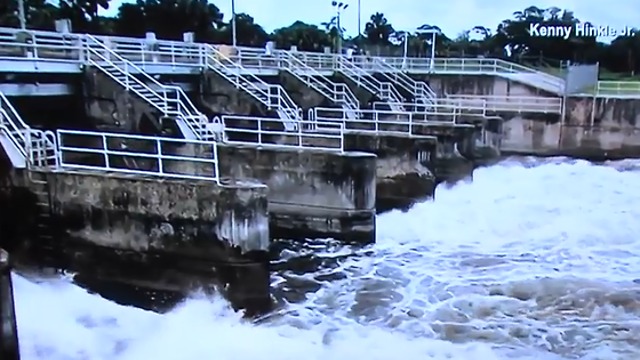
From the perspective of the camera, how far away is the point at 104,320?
24.8ft

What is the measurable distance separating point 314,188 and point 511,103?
50.5 feet

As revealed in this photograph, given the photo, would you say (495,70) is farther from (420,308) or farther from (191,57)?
(420,308)

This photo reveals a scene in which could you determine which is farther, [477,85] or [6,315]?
[477,85]

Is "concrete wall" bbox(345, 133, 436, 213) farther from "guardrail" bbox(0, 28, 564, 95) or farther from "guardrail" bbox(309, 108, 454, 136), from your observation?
"guardrail" bbox(0, 28, 564, 95)

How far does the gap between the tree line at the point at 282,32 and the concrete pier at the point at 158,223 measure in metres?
25.9

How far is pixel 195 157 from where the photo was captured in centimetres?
1100

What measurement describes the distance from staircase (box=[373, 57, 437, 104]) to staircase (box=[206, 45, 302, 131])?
24.7 ft

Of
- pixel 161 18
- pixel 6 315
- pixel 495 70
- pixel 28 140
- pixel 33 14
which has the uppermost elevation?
pixel 161 18

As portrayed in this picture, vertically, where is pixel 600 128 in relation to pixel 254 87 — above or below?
below

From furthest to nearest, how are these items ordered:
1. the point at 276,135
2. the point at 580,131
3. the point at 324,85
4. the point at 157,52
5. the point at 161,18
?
the point at 161,18 → the point at 580,131 → the point at 324,85 → the point at 157,52 → the point at 276,135

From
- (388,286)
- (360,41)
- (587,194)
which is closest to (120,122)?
(388,286)

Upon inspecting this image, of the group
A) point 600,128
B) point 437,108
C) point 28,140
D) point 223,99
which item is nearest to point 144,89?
point 223,99

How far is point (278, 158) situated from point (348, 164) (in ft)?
4.37

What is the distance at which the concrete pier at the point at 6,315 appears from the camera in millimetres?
5105
